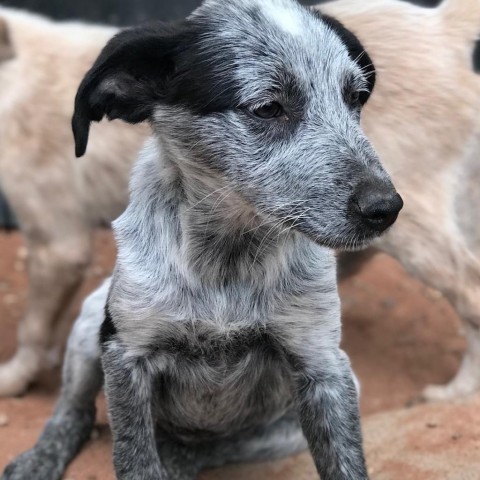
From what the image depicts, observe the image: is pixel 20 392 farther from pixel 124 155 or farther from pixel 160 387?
pixel 160 387

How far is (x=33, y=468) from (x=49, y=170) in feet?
6.06

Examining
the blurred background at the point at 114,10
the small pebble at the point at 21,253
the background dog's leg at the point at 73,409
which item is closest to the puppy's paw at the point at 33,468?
the background dog's leg at the point at 73,409

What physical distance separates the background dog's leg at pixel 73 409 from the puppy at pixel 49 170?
1122 mm

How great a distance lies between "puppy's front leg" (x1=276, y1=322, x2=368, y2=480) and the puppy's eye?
85cm

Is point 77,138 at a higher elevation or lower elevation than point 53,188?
higher

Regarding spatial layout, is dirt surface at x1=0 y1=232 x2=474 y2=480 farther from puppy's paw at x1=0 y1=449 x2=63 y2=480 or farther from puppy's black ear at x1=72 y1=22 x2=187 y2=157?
puppy's black ear at x1=72 y1=22 x2=187 y2=157

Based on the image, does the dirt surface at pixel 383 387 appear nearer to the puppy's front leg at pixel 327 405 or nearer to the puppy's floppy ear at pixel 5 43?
the puppy's front leg at pixel 327 405

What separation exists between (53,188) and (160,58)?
7.20 feet

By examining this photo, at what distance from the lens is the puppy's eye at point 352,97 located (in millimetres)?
3270

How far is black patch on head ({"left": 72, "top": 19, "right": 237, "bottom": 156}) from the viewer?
10.3ft

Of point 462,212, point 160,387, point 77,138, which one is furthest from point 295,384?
point 462,212

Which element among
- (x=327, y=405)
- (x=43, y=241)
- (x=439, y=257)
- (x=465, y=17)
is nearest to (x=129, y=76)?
(x=327, y=405)

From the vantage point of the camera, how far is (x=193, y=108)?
3174 mm

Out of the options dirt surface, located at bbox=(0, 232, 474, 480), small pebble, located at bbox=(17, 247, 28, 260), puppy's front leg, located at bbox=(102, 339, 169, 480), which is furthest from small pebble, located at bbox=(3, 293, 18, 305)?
puppy's front leg, located at bbox=(102, 339, 169, 480)
